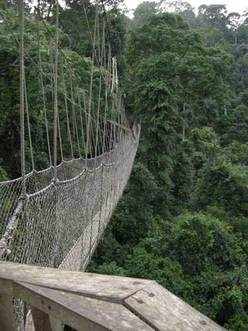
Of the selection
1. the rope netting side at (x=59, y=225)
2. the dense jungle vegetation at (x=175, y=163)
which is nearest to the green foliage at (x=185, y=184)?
the dense jungle vegetation at (x=175, y=163)

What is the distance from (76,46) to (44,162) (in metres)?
6.36

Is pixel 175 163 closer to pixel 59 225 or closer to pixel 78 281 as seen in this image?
pixel 59 225

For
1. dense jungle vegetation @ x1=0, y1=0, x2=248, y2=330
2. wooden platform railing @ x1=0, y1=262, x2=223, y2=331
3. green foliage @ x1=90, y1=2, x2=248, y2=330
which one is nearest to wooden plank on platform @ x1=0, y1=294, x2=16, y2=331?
wooden platform railing @ x1=0, y1=262, x2=223, y2=331

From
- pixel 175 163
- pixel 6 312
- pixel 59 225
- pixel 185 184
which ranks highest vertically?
pixel 6 312

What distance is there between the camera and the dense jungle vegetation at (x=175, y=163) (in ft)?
20.5

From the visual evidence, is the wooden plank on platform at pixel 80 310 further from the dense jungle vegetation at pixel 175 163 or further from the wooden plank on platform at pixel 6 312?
the dense jungle vegetation at pixel 175 163

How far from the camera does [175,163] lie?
A: 1086 cm

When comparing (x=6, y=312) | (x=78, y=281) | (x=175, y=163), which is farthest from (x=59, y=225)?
(x=175, y=163)

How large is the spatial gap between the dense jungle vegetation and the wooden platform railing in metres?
4.26

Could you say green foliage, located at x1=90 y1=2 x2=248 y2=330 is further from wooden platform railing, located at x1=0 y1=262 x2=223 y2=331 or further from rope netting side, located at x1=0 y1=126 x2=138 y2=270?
wooden platform railing, located at x1=0 y1=262 x2=223 y2=331

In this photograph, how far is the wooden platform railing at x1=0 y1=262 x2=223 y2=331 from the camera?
1.76 feet

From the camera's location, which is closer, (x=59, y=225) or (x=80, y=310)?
(x=80, y=310)

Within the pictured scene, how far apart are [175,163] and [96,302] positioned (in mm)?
10329

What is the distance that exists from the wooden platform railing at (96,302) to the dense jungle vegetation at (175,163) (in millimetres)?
4261
